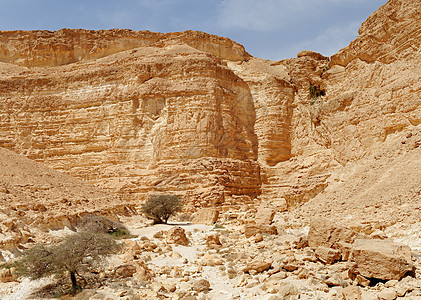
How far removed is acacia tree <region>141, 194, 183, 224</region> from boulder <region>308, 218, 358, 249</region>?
43.4 feet

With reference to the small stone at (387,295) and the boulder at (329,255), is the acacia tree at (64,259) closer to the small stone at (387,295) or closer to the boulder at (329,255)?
the boulder at (329,255)

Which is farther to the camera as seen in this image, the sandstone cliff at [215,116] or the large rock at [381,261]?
the sandstone cliff at [215,116]

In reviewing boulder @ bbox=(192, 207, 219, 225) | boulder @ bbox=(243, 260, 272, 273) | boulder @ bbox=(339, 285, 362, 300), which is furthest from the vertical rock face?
boulder @ bbox=(339, 285, 362, 300)

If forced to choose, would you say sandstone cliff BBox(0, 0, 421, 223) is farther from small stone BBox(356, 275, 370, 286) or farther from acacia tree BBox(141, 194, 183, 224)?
small stone BBox(356, 275, 370, 286)

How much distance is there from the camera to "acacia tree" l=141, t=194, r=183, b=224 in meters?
23.3

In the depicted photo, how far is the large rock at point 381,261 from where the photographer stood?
7.43 metres

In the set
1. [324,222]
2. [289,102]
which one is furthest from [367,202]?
[289,102]

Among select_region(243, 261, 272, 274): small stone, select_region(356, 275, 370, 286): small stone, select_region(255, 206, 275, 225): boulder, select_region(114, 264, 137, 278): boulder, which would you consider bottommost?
select_region(114, 264, 137, 278): boulder

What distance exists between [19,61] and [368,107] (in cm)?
3494

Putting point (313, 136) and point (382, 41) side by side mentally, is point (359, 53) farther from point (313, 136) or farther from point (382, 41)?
point (313, 136)

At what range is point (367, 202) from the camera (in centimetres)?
1469

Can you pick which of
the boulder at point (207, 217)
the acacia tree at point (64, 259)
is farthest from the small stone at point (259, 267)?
the boulder at point (207, 217)

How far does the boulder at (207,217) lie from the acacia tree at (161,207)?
145 cm

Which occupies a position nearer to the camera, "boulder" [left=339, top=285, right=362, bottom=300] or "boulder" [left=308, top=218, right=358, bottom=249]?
"boulder" [left=339, top=285, right=362, bottom=300]
